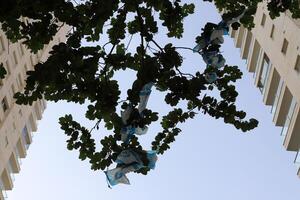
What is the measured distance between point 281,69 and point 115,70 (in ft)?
47.4

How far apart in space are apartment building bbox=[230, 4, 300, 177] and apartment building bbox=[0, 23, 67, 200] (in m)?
11.4

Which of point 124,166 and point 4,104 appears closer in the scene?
point 124,166

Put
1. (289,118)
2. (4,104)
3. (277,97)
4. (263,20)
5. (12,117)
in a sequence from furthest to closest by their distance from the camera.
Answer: (12,117)
(4,104)
(263,20)
(277,97)
(289,118)

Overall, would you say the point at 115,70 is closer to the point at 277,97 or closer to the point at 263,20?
the point at 277,97

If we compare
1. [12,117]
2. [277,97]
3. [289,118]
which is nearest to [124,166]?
[289,118]

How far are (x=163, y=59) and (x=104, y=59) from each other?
77 centimetres

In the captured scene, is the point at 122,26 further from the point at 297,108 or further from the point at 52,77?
the point at 297,108

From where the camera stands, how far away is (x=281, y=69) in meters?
20.7

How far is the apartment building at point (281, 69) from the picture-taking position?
1914 centimetres

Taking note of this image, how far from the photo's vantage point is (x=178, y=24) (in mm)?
8047

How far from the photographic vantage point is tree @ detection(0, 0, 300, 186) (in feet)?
21.7

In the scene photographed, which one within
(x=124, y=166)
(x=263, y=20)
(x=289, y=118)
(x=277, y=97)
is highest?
(x=263, y=20)

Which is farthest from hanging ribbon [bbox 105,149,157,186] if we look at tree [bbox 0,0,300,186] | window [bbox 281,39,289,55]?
window [bbox 281,39,289,55]

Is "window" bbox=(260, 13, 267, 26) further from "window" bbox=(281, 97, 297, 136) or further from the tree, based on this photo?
the tree
